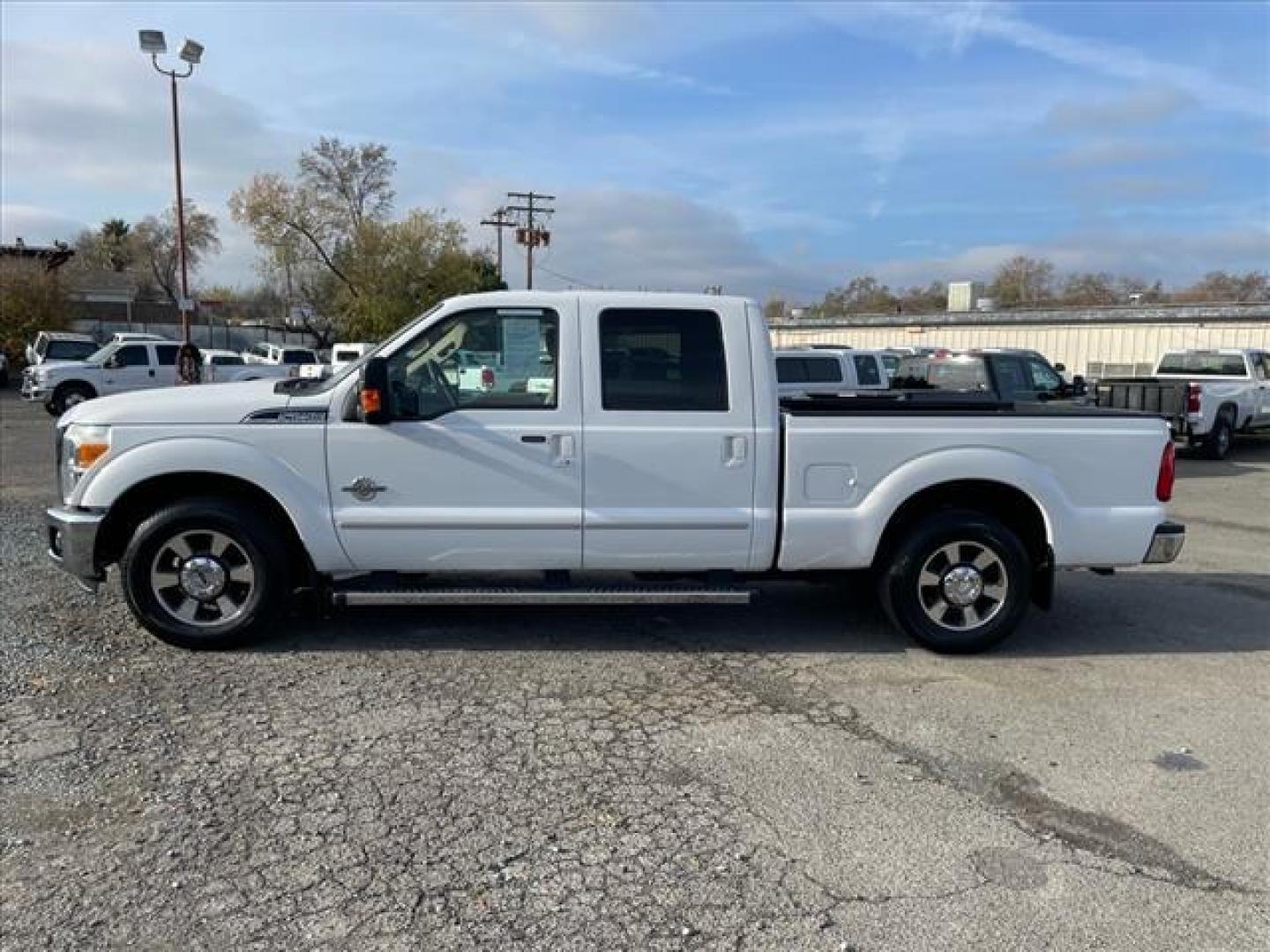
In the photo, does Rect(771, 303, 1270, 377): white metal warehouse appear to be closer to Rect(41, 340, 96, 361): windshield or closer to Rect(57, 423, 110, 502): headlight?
Rect(41, 340, 96, 361): windshield

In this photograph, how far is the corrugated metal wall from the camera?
1142 inches

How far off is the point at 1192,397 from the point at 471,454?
562 inches

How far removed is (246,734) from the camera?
13.8 feet

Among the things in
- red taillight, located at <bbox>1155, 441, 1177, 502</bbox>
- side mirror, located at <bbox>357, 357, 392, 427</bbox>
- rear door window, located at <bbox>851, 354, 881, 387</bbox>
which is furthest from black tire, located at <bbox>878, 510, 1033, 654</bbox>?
rear door window, located at <bbox>851, 354, 881, 387</bbox>

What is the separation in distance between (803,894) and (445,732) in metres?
1.84

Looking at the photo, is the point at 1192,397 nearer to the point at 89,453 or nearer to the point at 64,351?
the point at 89,453

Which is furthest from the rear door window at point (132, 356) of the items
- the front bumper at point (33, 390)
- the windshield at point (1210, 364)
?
the windshield at point (1210, 364)

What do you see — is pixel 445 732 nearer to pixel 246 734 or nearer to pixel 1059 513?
pixel 246 734

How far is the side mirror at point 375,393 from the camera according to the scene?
16.3 ft

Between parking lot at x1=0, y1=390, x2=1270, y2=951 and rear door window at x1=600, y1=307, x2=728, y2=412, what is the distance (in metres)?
1.45

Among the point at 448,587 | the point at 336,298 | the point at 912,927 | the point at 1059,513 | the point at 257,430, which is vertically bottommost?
the point at 912,927

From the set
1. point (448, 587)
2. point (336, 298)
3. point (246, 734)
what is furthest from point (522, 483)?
point (336, 298)

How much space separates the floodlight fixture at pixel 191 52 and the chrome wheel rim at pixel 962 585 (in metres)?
25.2

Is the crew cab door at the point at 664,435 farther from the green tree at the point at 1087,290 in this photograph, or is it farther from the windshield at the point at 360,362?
the green tree at the point at 1087,290
